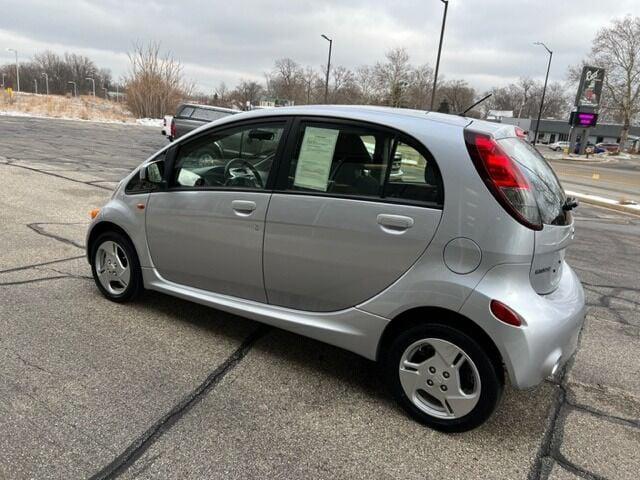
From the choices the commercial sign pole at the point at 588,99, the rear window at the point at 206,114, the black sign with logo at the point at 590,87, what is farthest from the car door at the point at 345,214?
the black sign with logo at the point at 590,87

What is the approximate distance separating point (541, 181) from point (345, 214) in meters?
1.13

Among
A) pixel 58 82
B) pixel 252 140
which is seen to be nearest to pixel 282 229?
pixel 252 140

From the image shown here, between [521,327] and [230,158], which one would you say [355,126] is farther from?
[521,327]

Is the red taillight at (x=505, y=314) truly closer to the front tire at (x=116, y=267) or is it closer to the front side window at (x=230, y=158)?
the front side window at (x=230, y=158)

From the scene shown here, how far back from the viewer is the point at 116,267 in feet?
13.9

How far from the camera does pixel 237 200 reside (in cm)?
344

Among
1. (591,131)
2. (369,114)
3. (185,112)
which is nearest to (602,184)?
(185,112)

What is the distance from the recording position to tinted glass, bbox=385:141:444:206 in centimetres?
275

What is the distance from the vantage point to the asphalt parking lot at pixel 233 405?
250cm

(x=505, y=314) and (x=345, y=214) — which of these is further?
(x=345, y=214)

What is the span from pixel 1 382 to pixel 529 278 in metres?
3.09

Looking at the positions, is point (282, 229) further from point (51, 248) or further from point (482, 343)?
point (51, 248)

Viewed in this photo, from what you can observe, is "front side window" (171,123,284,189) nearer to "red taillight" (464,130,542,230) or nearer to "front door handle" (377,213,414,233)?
"front door handle" (377,213,414,233)

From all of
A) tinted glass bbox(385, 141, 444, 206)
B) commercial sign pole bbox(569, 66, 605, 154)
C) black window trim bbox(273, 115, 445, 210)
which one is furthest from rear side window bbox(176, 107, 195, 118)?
commercial sign pole bbox(569, 66, 605, 154)
